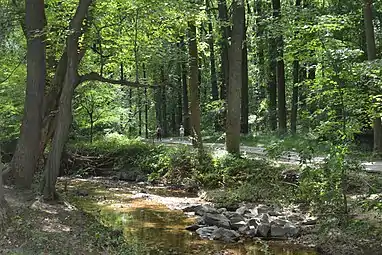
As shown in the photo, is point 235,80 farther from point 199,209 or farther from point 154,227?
point 154,227

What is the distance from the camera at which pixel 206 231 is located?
12.2 m

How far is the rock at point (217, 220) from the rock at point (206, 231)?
1.04 feet

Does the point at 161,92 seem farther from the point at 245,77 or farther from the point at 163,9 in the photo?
the point at 163,9

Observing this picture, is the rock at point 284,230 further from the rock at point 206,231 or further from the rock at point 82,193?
the rock at point 82,193

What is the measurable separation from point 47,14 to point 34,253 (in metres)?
10.5

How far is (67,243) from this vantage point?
919 centimetres

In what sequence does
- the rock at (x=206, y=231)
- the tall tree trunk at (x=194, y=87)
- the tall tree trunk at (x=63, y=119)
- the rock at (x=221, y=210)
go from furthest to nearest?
the tall tree trunk at (x=194, y=87) < the rock at (x=221, y=210) < the tall tree trunk at (x=63, y=119) < the rock at (x=206, y=231)

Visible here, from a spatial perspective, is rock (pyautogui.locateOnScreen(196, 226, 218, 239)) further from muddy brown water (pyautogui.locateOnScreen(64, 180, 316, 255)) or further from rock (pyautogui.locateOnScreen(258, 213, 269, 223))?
rock (pyautogui.locateOnScreen(258, 213, 269, 223))

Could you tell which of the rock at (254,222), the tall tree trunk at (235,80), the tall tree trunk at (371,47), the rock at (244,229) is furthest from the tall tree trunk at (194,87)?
the rock at (244,229)

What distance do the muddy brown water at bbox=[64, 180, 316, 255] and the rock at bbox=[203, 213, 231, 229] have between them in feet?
2.13

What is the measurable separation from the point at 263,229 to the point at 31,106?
26.4ft

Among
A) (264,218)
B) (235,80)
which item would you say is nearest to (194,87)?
(235,80)

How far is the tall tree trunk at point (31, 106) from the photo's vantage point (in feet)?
47.1

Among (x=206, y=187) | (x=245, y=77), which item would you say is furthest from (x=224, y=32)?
(x=206, y=187)
